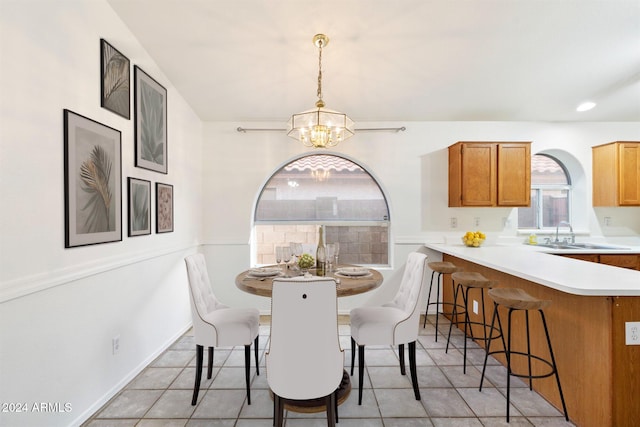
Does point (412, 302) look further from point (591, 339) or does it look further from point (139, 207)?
point (139, 207)

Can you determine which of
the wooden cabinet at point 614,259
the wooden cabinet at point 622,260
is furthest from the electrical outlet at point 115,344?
the wooden cabinet at point 622,260

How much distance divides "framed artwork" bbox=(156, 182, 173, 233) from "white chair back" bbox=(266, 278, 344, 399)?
1856 millimetres

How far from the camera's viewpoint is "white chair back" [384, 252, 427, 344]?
205 centimetres

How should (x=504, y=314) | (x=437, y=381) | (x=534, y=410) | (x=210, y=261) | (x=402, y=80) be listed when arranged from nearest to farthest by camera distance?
1. (x=534, y=410)
2. (x=437, y=381)
3. (x=504, y=314)
4. (x=402, y=80)
5. (x=210, y=261)

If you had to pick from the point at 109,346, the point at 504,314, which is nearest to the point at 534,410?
the point at 504,314

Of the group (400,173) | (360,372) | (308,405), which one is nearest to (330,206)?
(400,173)

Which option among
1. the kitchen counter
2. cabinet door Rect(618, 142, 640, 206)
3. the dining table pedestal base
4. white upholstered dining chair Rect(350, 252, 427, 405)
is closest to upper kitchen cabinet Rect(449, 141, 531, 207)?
cabinet door Rect(618, 142, 640, 206)

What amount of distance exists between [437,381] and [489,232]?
7.57ft

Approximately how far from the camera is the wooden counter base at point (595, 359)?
166 centimetres

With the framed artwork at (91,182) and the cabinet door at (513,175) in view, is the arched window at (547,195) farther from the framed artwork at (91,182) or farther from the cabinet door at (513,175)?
the framed artwork at (91,182)

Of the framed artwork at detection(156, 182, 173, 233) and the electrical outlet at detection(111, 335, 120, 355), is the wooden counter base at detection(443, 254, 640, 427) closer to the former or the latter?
the electrical outlet at detection(111, 335, 120, 355)

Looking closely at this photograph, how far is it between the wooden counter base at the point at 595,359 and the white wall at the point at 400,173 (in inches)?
74.3

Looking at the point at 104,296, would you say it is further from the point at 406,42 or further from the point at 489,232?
the point at 489,232

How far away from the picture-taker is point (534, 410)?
1.96 metres
